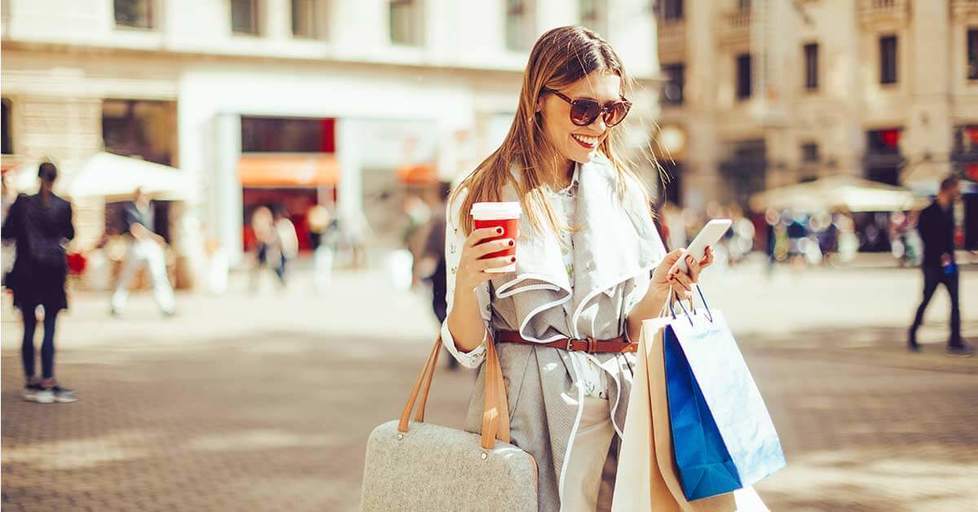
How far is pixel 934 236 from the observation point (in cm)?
1174

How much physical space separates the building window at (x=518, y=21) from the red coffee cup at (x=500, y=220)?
91.6ft

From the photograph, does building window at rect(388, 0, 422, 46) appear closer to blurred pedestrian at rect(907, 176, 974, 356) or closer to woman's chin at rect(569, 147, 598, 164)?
blurred pedestrian at rect(907, 176, 974, 356)

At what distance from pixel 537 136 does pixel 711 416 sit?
78 centimetres

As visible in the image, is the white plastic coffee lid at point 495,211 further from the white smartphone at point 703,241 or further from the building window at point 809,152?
the building window at point 809,152

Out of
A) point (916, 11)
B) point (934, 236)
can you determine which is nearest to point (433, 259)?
point (934, 236)

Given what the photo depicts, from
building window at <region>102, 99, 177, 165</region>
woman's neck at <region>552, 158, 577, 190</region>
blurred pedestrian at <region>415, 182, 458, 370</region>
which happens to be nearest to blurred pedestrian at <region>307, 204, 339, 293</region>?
building window at <region>102, 99, 177, 165</region>

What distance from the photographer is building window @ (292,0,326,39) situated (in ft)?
89.8

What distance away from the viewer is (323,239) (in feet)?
79.2

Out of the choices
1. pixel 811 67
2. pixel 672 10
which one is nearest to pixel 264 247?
pixel 811 67

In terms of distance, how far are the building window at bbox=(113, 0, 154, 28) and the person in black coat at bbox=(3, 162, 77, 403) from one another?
1651 centimetres

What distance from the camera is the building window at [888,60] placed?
26.9 m

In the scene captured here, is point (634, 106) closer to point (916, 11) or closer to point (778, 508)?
point (778, 508)

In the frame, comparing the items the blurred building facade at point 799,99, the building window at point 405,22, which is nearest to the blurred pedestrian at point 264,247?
the blurred building facade at point 799,99

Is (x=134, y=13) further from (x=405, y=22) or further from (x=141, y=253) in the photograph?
Result: (x=141, y=253)
